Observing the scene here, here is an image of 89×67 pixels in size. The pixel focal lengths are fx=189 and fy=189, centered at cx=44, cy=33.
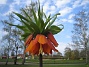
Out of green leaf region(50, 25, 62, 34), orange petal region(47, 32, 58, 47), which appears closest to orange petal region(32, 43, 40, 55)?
orange petal region(47, 32, 58, 47)

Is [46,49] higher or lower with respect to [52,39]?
lower

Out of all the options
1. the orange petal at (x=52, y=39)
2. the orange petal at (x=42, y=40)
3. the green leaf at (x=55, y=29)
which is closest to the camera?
the orange petal at (x=42, y=40)

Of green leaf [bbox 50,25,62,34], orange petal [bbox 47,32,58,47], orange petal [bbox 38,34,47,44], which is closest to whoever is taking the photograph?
orange petal [bbox 38,34,47,44]

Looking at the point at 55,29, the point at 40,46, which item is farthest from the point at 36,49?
the point at 55,29

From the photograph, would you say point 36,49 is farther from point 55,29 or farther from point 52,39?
point 55,29

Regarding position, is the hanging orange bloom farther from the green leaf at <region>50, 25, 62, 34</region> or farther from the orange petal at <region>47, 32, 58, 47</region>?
the green leaf at <region>50, 25, 62, 34</region>

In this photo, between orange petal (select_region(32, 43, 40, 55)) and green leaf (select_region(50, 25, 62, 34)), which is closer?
orange petal (select_region(32, 43, 40, 55))

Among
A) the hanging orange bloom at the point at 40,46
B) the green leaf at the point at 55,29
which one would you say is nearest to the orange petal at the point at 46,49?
the hanging orange bloom at the point at 40,46

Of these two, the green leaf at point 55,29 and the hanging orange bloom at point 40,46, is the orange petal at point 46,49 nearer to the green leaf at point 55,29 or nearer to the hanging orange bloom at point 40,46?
the hanging orange bloom at point 40,46

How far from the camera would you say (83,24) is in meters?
37.2

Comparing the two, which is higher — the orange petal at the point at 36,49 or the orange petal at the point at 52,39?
the orange petal at the point at 52,39

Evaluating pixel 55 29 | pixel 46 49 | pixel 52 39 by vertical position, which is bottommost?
pixel 46 49

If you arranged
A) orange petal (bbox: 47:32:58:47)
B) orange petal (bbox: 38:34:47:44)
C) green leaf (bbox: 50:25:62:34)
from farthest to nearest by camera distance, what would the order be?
green leaf (bbox: 50:25:62:34), orange petal (bbox: 47:32:58:47), orange petal (bbox: 38:34:47:44)

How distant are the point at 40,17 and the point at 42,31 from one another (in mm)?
183
